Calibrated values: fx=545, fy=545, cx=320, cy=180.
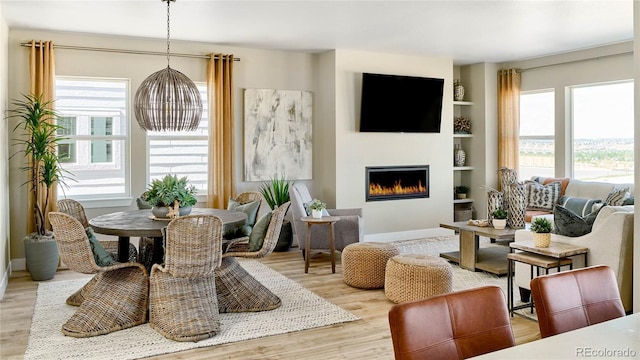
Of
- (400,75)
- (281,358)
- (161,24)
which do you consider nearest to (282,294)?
(281,358)

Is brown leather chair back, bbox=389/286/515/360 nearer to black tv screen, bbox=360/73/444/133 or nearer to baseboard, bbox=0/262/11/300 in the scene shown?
baseboard, bbox=0/262/11/300

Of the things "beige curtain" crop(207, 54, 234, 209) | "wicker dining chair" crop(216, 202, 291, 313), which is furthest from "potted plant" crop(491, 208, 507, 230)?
"beige curtain" crop(207, 54, 234, 209)

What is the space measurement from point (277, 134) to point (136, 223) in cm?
319

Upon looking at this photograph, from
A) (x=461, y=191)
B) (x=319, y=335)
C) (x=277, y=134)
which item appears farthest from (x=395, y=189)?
(x=319, y=335)

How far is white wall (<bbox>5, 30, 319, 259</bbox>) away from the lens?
584cm

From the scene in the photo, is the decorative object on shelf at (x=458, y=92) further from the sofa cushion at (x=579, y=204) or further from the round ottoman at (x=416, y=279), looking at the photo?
the round ottoman at (x=416, y=279)

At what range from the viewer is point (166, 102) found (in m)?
4.66

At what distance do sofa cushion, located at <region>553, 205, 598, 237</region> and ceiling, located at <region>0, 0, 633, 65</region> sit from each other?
1.88 m

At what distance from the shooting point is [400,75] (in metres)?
7.52

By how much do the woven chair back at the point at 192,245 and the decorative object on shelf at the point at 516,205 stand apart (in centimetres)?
317

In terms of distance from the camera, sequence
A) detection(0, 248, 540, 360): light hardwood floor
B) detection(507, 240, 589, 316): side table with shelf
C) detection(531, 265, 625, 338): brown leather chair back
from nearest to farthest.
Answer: detection(531, 265, 625, 338): brown leather chair back
detection(0, 248, 540, 360): light hardwood floor
detection(507, 240, 589, 316): side table with shelf

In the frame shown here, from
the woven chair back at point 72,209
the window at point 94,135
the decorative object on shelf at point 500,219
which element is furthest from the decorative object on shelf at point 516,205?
the window at point 94,135

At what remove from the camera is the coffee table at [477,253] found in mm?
5344

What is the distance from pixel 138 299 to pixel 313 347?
1418 mm
